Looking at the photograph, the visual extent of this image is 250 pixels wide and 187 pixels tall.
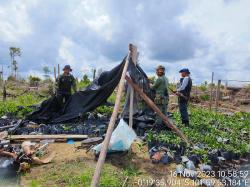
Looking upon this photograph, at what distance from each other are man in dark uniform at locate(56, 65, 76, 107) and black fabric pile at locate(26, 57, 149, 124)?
8.1 inches

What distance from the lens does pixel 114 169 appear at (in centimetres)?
484

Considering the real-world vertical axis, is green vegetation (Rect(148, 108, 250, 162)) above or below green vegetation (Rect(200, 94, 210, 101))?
below

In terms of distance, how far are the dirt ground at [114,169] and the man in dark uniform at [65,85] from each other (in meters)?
2.90

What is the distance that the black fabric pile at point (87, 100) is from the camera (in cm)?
650

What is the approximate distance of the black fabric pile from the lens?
6.50 meters

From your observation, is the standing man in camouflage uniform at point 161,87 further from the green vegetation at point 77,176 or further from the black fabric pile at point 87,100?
the green vegetation at point 77,176

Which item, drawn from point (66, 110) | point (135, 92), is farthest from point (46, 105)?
point (135, 92)

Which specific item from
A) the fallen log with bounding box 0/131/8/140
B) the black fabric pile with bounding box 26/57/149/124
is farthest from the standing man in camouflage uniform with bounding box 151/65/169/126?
the fallen log with bounding box 0/131/8/140

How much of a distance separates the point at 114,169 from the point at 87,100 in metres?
3.17

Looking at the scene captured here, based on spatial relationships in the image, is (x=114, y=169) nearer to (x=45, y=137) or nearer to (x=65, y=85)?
(x=45, y=137)

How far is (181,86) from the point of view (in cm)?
764

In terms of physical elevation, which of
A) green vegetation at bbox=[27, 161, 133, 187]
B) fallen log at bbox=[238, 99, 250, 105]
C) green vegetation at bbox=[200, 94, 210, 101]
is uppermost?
green vegetation at bbox=[200, 94, 210, 101]

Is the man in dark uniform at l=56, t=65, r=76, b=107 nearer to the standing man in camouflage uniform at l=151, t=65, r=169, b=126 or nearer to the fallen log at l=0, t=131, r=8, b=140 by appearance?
the fallen log at l=0, t=131, r=8, b=140

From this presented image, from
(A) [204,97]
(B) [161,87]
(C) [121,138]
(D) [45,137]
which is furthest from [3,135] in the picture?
(A) [204,97]
